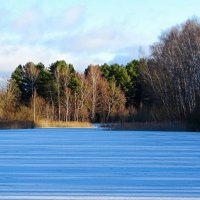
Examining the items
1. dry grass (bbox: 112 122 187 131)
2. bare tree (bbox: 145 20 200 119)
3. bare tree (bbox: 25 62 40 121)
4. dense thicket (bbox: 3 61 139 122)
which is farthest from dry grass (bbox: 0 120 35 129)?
bare tree (bbox: 25 62 40 121)

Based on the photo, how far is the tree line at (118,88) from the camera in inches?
1273

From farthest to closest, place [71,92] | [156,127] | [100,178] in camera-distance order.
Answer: [71,92], [156,127], [100,178]

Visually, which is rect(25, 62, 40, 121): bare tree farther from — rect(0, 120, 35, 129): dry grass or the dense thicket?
rect(0, 120, 35, 129): dry grass

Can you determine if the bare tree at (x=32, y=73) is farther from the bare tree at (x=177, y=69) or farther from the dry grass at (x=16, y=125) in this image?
the dry grass at (x=16, y=125)

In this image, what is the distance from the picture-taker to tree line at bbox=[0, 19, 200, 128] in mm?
32344

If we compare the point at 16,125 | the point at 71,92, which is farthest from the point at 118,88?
the point at 16,125

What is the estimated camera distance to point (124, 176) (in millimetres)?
6543

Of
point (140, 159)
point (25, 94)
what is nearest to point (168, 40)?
point (25, 94)

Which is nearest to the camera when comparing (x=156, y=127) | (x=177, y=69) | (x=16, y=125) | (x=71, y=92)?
(x=156, y=127)

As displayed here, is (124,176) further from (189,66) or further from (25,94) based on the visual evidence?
(25,94)

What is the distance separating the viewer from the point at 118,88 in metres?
50.4

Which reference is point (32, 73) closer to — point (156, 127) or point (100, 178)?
point (156, 127)

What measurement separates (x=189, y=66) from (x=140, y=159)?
77.2 ft

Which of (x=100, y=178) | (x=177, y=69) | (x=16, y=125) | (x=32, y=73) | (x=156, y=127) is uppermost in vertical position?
(x=32, y=73)
